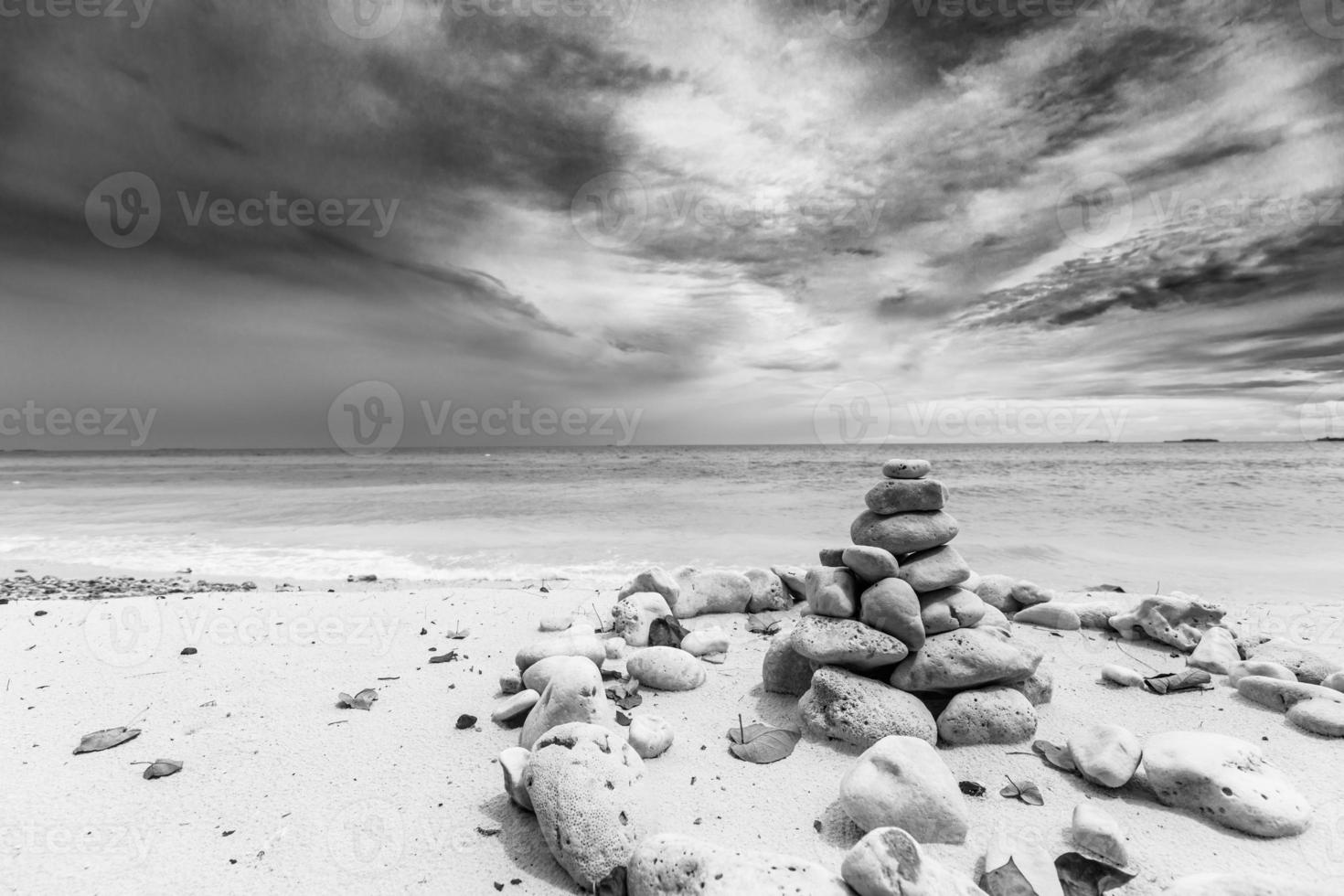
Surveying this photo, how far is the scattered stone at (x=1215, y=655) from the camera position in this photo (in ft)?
14.7

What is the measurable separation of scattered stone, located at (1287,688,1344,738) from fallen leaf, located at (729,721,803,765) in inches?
124

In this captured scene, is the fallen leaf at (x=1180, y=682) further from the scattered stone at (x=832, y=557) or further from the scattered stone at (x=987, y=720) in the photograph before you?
the scattered stone at (x=832, y=557)

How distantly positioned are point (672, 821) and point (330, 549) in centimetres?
1051

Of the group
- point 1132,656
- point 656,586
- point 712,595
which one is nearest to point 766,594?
point 712,595

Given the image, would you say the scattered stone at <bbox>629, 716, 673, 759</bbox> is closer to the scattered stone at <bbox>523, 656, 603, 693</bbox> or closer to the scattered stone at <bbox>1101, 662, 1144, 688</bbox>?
the scattered stone at <bbox>523, 656, 603, 693</bbox>

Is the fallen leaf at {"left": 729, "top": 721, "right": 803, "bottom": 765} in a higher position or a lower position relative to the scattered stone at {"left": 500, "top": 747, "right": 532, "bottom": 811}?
lower

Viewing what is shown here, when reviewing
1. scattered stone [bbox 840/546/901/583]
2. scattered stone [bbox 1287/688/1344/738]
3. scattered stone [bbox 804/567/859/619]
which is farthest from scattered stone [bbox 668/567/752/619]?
scattered stone [bbox 1287/688/1344/738]

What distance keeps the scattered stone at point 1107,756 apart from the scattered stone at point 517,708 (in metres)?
3.12

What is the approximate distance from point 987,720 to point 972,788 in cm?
59

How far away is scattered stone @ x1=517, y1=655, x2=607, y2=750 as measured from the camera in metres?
3.35

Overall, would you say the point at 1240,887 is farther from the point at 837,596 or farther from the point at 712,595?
the point at 712,595

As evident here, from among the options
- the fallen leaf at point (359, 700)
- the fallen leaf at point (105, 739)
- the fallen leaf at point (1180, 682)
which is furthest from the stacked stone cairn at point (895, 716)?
the fallen leaf at point (105, 739)

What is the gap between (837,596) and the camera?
4016 mm

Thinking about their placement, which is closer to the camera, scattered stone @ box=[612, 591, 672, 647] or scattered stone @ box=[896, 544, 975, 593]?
scattered stone @ box=[896, 544, 975, 593]
